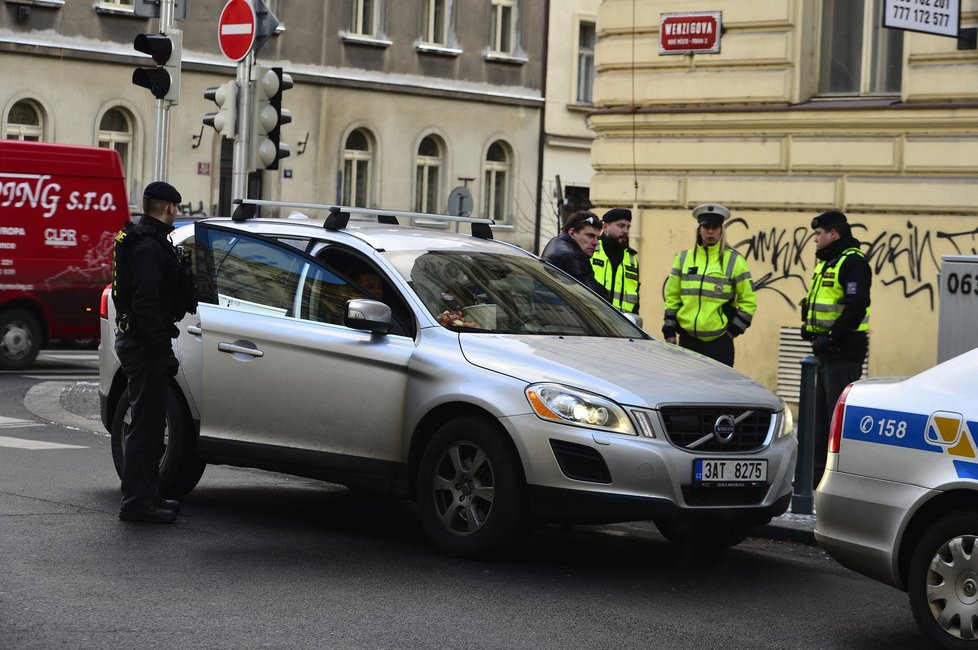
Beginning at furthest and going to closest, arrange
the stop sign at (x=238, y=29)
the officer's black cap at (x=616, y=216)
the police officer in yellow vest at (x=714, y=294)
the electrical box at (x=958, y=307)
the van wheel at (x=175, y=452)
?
the stop sign at (x=238, y=29) → the officer's black cap at (x=616, y=216) → the police officer in yellow vest at (x=714, y=294) → the electrical box at (x=958, y=307) → the van wheel at (x=175, y=452)

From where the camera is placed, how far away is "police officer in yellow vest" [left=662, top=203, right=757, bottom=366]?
11.6 metres

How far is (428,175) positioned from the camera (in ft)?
132

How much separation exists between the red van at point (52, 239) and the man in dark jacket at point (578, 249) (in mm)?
8882

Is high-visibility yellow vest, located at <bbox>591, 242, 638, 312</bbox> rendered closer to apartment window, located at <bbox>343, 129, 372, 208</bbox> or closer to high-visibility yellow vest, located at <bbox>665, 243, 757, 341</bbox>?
high-visibility yellow vest, located at <bbox>665, 243, 757, 341</bbox>

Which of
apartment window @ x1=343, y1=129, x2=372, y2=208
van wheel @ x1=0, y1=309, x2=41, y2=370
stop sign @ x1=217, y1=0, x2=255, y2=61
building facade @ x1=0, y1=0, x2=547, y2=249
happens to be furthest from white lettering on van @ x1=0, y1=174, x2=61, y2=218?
apartment window @ x1=343, y1=129, x2=372, y2=208

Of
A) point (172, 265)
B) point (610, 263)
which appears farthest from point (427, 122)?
point (172, 265)

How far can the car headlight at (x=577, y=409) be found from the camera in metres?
7.67

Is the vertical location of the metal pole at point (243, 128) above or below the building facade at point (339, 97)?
below

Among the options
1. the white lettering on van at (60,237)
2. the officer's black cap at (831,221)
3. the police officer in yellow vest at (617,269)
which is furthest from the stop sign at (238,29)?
the officer's black cap at (831,221)

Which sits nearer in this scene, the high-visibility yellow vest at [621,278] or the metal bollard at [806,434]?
the metal bollard at [806,434]

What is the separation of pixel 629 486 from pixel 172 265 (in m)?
2.76

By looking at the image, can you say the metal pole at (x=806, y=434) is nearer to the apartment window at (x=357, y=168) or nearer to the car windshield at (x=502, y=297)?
the car windshield at (x=502, y=297)

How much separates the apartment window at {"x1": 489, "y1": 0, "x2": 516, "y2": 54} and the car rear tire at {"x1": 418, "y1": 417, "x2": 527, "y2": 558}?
1321 inches

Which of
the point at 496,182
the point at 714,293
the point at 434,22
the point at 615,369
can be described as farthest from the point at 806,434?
the point at 496,182
